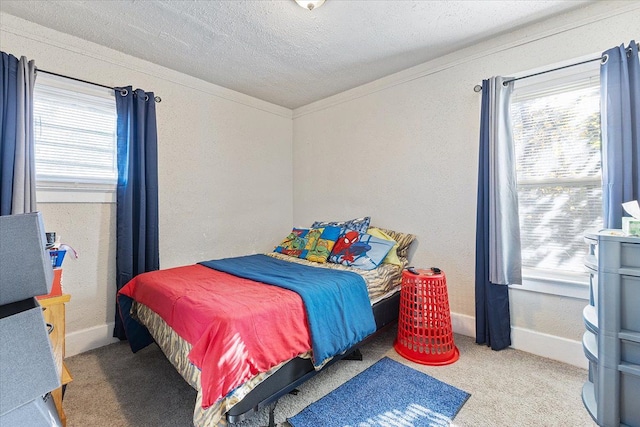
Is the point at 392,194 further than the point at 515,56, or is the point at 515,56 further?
the point at 392,194

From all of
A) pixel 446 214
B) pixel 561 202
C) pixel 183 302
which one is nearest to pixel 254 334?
pixel 183 302

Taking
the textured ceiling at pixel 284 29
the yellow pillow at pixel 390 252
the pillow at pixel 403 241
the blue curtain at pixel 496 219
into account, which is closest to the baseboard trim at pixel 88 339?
the textured ceiling at pixel 284 29

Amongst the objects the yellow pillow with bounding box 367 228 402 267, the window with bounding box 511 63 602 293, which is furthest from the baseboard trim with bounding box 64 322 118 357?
the window with bounding box 511 63 602 293

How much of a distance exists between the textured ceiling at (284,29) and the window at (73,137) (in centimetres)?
45

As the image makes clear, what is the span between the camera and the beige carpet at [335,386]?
154 cm

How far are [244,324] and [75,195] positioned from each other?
77.2 inches

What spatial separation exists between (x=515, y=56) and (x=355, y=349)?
8.40 ft

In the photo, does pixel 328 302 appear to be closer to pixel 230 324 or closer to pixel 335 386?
pixel 335 386

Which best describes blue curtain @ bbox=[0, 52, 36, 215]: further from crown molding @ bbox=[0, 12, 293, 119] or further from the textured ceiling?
the textured ceiling

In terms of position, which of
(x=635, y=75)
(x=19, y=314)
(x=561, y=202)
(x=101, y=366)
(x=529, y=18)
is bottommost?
(x=101, y=366)

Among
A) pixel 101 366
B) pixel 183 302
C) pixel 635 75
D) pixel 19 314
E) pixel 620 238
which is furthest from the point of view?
pixel 101 366

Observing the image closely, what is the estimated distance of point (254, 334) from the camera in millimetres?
1404

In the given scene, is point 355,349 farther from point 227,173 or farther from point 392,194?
point 227,173

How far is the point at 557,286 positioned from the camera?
6.86 ft
